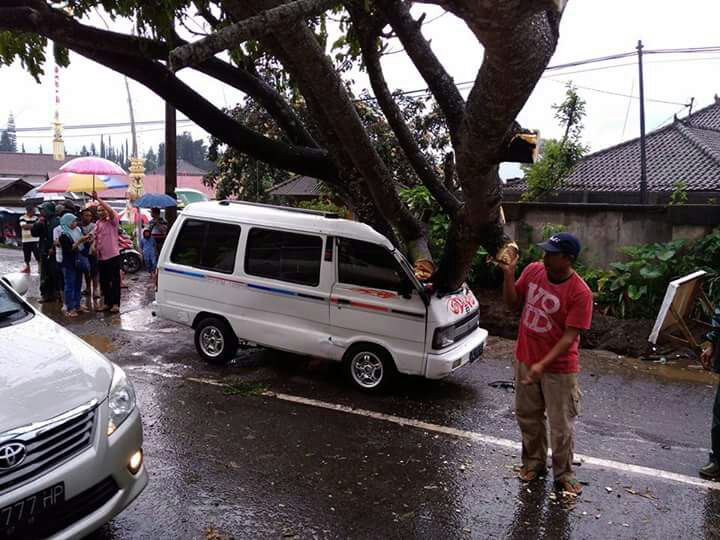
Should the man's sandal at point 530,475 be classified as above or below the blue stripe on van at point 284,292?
below

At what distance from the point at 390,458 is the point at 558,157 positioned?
768 centimetres

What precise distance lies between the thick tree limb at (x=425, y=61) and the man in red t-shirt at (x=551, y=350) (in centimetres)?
243

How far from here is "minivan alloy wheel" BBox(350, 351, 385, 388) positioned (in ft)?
19.8

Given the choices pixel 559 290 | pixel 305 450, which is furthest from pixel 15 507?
pixel 559 290

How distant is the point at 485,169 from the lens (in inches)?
167

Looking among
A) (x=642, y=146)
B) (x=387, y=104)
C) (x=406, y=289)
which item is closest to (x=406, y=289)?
(x=406, y=289)

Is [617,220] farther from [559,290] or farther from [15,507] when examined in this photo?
[15,507]

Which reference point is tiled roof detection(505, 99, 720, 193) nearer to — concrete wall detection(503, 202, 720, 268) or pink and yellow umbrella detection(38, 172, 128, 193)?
concrete wall detection(503, 202, 720, 268)

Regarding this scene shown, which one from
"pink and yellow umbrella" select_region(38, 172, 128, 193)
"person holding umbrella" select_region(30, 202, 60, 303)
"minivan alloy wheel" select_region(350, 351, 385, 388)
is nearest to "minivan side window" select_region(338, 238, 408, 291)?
"minivan alloy wheel" select_region(350, 351, 385, 388)

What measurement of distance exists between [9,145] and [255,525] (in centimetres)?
11563

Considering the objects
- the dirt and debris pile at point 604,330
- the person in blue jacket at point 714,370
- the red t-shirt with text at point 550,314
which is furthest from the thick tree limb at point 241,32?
the dirt and debris pile at point 604,330

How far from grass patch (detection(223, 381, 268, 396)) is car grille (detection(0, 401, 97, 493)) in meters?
3.03

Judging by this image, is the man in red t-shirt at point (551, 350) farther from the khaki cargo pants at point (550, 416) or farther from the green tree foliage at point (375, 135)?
the green tree foliage at point (375, 135)

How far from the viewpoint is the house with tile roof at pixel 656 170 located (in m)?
11.7
